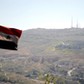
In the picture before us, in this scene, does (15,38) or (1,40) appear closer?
(1,40)

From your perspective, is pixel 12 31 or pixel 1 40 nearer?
pixel 1 40

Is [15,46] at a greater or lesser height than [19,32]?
lesser

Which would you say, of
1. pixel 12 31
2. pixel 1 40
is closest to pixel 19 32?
pixel 12 31

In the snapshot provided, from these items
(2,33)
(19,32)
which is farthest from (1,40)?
→ (19,32)

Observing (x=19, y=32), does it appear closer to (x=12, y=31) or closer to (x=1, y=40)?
(x=12, y=31)

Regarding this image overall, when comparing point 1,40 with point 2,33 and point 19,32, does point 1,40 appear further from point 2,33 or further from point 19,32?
point 19,32
